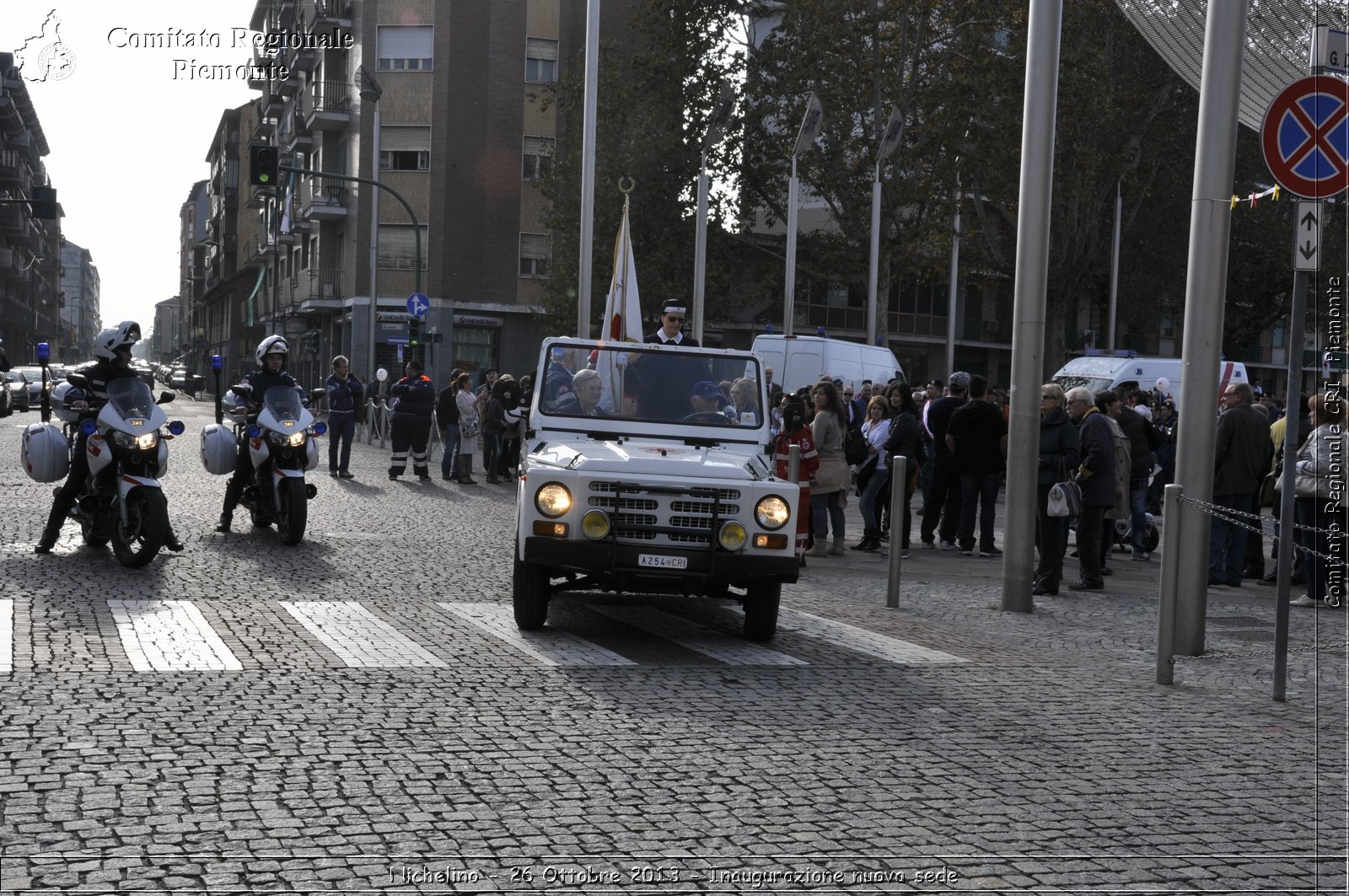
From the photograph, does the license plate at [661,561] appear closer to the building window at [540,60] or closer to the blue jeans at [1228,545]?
the blue jeans at [1228,545]

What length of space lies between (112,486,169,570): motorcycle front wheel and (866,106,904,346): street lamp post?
24867 millimetres

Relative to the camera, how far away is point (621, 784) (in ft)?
17.6

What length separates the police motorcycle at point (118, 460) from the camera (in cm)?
1088

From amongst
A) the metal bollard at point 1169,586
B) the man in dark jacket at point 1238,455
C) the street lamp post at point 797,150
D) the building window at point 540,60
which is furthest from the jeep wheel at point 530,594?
the building window at point 540,60

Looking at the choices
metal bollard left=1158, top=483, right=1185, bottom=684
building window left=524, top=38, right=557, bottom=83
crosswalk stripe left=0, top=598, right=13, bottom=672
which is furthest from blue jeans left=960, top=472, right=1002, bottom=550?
building window left=524, top=38, right=557, bottom=83

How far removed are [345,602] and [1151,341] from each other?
6868cm

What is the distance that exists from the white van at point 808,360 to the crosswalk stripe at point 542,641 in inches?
777

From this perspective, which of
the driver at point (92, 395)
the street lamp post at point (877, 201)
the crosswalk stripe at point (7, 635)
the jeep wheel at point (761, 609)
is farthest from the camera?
the street lamp post at point (877, 201)

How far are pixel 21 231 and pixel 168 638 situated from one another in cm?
9505

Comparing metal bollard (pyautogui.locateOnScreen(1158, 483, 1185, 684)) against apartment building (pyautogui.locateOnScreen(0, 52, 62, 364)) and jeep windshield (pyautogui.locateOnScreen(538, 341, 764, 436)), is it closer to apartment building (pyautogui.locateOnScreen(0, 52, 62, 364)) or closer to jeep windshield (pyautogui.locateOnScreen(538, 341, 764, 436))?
jeep windshield (pyautogui.locateOnScreen(538, 341, 764, 436))

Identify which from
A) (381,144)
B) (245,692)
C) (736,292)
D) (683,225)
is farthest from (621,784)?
(381,144)

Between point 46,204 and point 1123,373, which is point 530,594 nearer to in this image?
point 1123,373

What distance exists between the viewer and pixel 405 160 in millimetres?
50156

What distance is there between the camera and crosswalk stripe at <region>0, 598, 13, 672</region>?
23.6 ft
